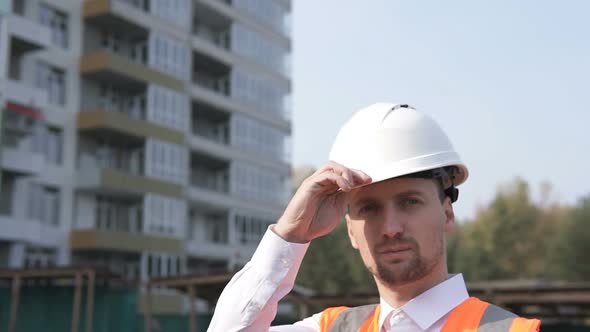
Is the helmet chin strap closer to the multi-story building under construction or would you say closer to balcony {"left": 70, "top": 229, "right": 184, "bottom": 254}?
the multi-story building under construction

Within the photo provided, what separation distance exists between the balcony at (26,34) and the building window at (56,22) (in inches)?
Answer: 82.2

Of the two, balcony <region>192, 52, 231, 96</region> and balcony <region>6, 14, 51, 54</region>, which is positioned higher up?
balcony <region>192, 52, 231, 96</region>

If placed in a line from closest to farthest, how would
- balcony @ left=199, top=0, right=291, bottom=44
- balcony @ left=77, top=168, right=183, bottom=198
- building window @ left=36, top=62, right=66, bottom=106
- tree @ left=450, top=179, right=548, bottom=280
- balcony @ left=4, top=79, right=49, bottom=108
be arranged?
1. balcony @ left=4, top=79, right=49, bottom=108
2. building window @ left=36, top=62, right=66, bottom=106
3. balcony @ left=77, top=168, right=183, bottom=198
4. balcony @ left=199, top=0, right=291, bottom=44
5. tree @ left=450, top=179, right=548, bottom=280

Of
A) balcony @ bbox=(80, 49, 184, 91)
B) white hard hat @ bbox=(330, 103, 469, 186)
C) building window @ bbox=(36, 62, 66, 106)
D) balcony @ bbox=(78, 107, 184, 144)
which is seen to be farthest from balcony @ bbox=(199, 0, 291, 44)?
white hard hat @ bbox=(330, 103, 469, 186)

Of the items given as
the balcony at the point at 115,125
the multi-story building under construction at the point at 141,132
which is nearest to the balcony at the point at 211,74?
the multi-story building under construction at the point at 141,132

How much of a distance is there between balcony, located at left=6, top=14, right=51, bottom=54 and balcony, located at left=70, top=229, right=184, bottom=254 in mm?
7510

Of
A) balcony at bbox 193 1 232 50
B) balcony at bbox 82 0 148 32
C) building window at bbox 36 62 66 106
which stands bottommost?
building window at bbox 36 62 66 106

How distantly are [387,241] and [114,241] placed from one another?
1196 inches

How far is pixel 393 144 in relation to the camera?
245 cm

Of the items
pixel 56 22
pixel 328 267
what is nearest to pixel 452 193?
pixel 56 22

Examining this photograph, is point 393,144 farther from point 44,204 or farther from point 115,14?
point 115,14

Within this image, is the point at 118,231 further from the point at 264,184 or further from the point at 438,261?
the point at 438,261

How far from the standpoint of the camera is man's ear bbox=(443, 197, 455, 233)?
2420mm

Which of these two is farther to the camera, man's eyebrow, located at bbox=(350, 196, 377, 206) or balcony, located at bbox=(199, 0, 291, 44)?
balcony, located at bbox=(199, 0, 291, 44)
